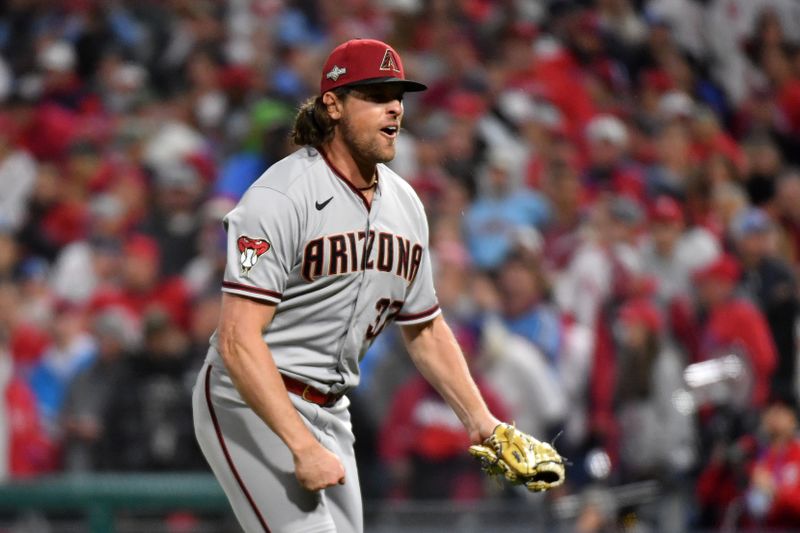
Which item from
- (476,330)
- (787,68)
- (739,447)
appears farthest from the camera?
(787,68)

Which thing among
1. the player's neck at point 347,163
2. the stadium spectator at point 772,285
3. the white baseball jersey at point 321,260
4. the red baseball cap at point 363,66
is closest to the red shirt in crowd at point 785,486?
the stadium spectator at point 772,285

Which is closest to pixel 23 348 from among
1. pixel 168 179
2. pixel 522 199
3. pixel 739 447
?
pixel 168 179

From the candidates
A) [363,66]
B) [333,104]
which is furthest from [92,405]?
[363,66]

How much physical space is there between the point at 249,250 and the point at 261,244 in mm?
32

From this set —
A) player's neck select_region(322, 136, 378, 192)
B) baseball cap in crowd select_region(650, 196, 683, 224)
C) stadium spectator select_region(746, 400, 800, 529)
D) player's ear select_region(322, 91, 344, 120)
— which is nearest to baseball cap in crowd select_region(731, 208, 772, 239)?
baseball cap in crowd select_region(650, 196, 683, 224)

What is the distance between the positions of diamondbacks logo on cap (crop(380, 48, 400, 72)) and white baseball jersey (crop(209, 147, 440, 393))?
0.30 metres

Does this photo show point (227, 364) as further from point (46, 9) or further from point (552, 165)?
point (46, 9)

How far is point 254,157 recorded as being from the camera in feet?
30.2

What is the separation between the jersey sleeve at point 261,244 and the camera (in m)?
3.51

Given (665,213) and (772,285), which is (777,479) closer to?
(772,285)

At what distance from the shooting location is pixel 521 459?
3.68 meters

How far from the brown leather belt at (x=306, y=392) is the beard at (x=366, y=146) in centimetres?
60

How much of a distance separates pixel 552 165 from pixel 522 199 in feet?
1.45

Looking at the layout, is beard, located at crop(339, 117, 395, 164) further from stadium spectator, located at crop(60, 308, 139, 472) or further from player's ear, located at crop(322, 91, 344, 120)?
stadium spectator, located at crop(60, 308, 139, 472)
